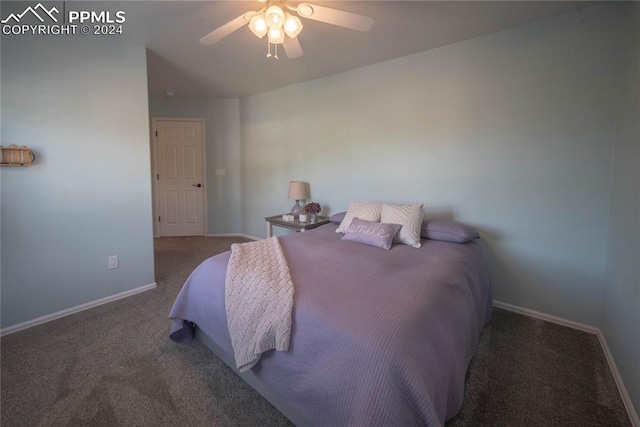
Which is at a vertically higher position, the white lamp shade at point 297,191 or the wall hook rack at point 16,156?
the wall hook rack at point 16,156

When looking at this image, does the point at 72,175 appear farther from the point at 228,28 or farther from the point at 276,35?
the point at 276,35

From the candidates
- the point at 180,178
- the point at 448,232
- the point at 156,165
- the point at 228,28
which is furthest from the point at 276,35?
the point at 156,165

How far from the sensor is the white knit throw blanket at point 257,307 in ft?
4.27

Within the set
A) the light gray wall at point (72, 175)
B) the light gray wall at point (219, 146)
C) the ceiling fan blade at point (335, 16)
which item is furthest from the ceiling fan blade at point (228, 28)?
the light gray wall at point (219, 146)

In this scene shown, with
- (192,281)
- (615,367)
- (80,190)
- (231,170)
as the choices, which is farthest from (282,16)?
(231,170)

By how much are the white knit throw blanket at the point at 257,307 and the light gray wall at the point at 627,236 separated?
1.79 m

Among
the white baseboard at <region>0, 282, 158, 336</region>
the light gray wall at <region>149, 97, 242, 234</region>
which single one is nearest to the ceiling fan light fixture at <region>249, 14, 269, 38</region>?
the white baseboard at <region>0, 282, 158, 336</region>

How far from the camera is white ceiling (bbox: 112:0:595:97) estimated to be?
2.02m

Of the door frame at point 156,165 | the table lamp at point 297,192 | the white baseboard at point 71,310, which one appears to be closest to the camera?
the white baseboard at point 71,310

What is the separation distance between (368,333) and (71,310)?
105 inches

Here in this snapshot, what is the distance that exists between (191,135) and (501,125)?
4537 millimetres

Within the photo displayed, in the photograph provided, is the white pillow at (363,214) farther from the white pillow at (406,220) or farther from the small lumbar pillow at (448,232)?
the small lumbar pillow at (448,232)

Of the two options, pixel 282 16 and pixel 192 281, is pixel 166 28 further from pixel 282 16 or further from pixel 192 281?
pixel 192 281

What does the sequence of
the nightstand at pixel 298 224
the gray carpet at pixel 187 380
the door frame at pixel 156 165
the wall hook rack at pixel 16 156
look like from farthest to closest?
1. the door frame at pixel 156 165
2. the nightstand at pixel 298 224
3. the wall hook rack at pixel 16 156
4. the gray carpet at pixel 187 380
